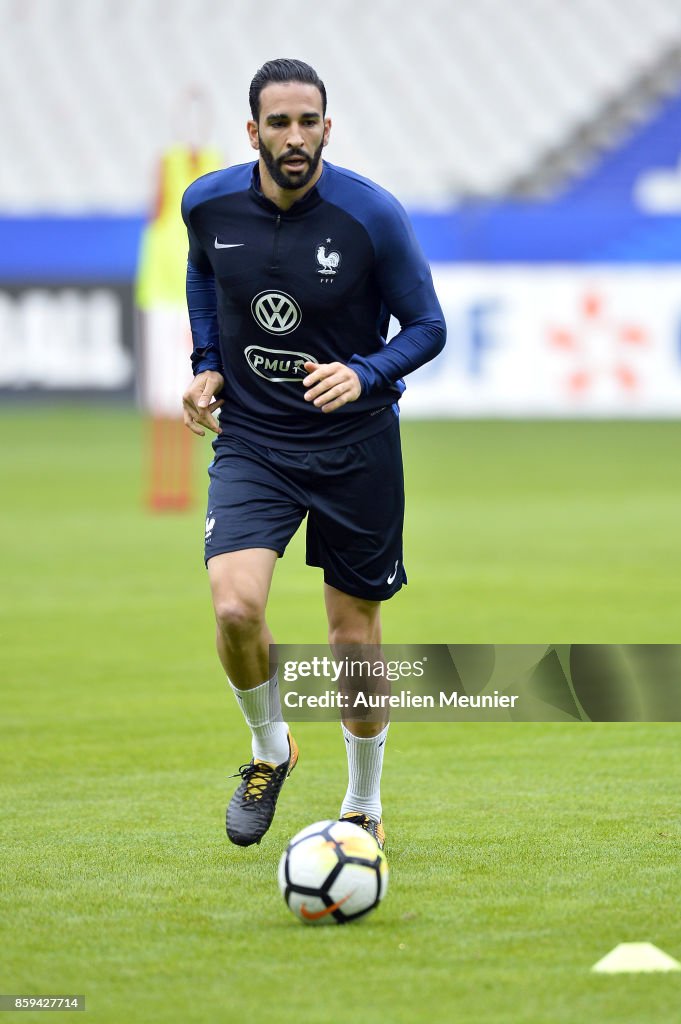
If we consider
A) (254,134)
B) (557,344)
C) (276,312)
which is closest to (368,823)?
(276,312)

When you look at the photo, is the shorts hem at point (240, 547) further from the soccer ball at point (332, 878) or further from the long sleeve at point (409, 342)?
the soccer ball at point (332, 878)

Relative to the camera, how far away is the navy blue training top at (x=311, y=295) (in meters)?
4.96

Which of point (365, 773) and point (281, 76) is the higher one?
point (281, 76)

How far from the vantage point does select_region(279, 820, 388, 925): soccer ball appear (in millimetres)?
4238

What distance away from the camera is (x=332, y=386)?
4.77 meters

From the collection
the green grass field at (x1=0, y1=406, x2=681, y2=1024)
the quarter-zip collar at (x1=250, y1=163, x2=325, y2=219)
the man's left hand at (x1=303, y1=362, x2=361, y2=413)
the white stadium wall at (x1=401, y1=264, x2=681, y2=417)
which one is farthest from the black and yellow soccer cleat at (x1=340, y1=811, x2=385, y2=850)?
the white stadium wall at (x1=401, y1=264, x2=681, y2=417)

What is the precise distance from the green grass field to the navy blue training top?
1335mm

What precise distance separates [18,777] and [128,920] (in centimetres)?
191

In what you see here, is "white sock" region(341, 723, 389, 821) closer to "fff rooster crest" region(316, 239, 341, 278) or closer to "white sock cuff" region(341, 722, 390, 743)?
"white sock cuff" region(341, 722, 390, 743)

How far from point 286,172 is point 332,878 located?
2.02 m

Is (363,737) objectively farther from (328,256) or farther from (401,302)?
(328,256)

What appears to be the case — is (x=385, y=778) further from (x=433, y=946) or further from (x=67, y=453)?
(x=67, y=453)

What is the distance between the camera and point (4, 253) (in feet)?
77.9

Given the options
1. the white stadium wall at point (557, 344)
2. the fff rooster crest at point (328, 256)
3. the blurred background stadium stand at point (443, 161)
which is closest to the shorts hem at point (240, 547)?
the fff rooster crest at point (328, 256)
